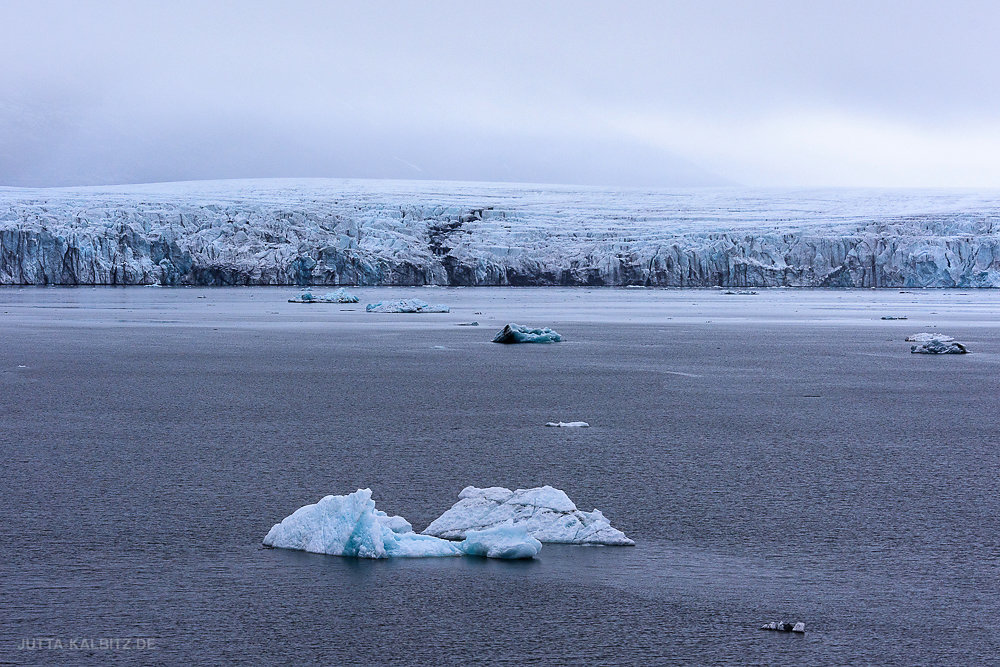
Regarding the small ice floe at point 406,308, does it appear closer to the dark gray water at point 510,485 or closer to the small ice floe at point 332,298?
the small ice floe at point 332,298

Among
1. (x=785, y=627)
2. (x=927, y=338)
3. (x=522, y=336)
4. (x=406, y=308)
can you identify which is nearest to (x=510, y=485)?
(x=785, y=627)

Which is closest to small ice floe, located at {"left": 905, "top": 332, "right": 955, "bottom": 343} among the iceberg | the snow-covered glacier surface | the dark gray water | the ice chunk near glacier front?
the dark gray water

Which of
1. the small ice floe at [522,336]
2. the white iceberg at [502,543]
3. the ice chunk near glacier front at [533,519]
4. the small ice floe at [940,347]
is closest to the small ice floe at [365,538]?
the white iceberg at [502,543]

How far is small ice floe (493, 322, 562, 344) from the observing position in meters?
12.3

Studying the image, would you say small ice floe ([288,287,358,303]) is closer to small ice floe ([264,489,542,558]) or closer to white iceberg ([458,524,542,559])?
small ice floe ([264,489,542,558])

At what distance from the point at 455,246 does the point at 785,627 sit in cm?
3383

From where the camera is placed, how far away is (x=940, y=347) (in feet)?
37.0

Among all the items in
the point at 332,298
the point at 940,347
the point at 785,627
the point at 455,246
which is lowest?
the point at 940,347

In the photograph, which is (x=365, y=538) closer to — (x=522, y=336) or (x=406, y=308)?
(x=522, y=336)

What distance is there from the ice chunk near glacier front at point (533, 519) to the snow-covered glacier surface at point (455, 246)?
30.1m

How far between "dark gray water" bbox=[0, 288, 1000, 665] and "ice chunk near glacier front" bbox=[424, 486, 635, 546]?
9 centimetres

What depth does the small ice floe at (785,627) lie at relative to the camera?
277 cm

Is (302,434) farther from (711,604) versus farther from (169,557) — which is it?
(711,604)

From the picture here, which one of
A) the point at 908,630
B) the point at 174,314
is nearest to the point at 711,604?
the point at 908,630
